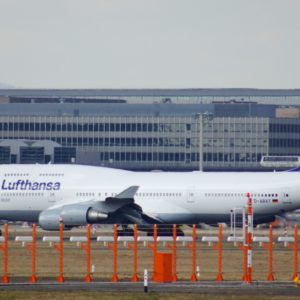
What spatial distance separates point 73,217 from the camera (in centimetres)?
7906

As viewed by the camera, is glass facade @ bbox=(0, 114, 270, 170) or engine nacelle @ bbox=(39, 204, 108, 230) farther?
glass facade @ bbox=(0, 114, 270, 170)

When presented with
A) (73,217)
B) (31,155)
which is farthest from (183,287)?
(31,155)

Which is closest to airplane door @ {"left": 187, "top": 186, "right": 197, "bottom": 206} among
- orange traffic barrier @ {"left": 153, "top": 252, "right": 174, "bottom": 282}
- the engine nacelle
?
the engine nacelle

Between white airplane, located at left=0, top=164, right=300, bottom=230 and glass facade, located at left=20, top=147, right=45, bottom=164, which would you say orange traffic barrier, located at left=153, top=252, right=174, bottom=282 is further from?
glass facade, located at left=20, top=147, right=45, bottom=164

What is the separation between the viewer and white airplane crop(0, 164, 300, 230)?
80.1 meters

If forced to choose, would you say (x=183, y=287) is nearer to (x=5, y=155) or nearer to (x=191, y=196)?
(x=191, y=196)

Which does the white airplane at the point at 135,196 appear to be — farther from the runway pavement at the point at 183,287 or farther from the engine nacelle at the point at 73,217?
the runway pavement at the point at 183,287

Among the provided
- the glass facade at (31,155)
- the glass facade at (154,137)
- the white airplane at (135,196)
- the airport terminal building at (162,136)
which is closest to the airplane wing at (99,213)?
the white airplane at (135,196)

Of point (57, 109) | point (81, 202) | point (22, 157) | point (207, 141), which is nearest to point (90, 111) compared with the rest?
point (57, 109)

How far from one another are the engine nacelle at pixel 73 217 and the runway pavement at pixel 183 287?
30.8m

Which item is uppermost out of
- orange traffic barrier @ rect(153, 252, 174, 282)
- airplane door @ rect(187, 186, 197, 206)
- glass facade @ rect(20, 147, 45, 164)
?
glass facade @ rect(20, 147, 45, 164)

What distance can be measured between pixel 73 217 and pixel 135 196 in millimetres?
4967

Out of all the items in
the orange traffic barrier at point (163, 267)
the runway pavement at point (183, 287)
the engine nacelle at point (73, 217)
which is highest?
the engine nacelle at point (73, 217)

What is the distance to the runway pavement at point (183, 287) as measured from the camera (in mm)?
44688
